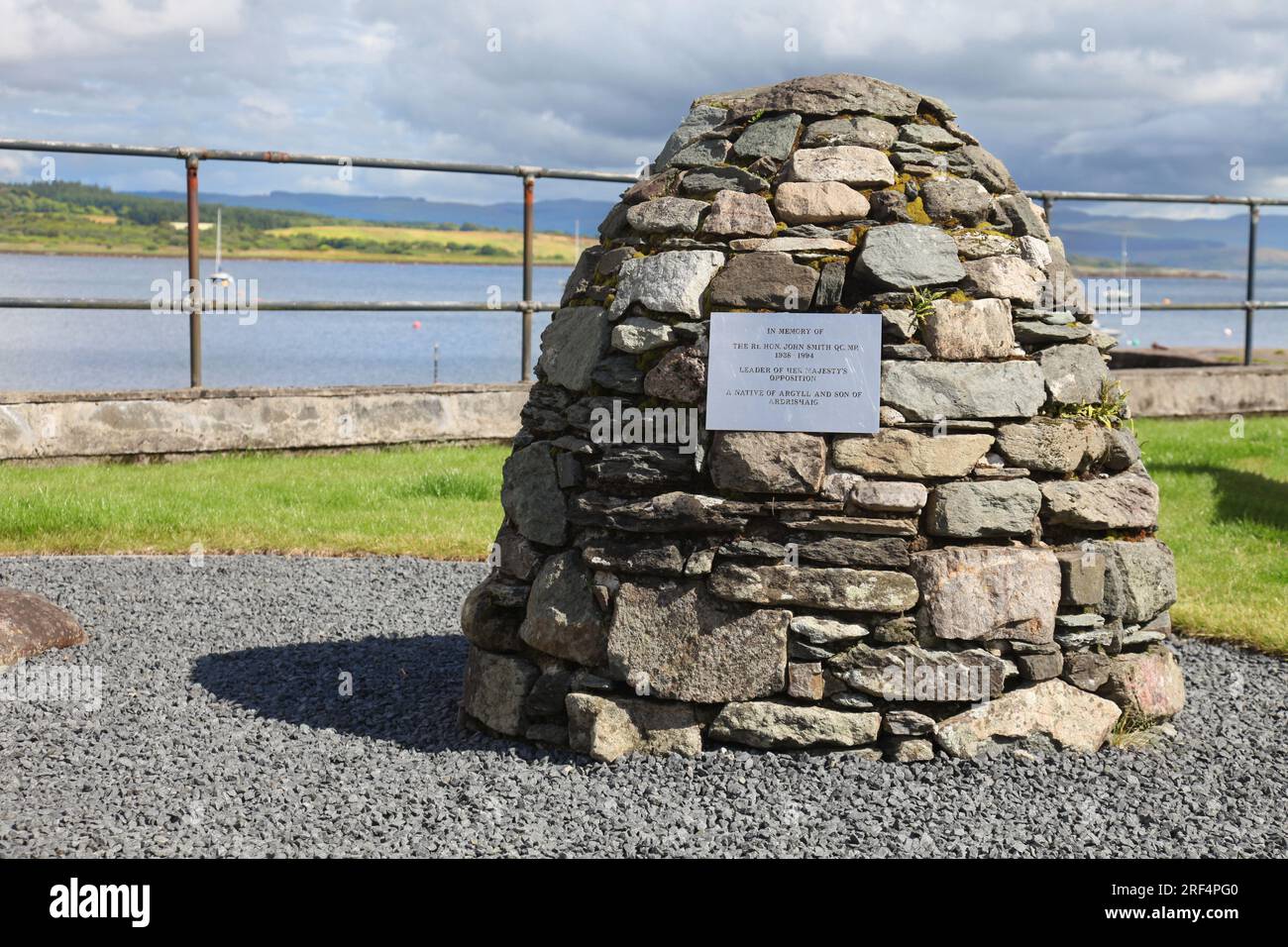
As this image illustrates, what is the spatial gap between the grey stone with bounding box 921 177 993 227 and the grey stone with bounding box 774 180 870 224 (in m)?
0.25

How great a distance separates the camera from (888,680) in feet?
15.0

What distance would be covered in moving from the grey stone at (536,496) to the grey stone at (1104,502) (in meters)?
1.74

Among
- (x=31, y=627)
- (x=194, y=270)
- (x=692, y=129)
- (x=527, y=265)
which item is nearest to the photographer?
(x=692, y=129)

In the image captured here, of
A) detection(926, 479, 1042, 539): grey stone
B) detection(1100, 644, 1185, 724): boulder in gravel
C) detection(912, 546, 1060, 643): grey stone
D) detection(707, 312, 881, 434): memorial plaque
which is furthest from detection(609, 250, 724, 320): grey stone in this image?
detection(1100, 644, 1185, 724): boulder in gravel

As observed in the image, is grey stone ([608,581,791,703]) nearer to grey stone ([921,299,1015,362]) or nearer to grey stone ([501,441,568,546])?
grey stone ([501,441,568,546])

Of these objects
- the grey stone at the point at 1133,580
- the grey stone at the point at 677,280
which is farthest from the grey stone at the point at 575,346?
the grey stone at the point at 1133,580

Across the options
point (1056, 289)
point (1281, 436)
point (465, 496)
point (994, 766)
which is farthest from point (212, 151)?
point (1281, 436)

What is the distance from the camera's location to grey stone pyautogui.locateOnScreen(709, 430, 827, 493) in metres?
4.53

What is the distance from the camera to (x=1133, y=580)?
482 cm

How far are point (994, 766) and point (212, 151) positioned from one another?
800 cm

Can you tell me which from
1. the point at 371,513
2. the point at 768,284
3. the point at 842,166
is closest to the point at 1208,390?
the point at 371,513

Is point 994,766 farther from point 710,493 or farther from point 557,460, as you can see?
point 557,460

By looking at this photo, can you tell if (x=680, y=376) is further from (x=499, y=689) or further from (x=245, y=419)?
(x=245, y=419)

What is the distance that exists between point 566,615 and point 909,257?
175 cm
